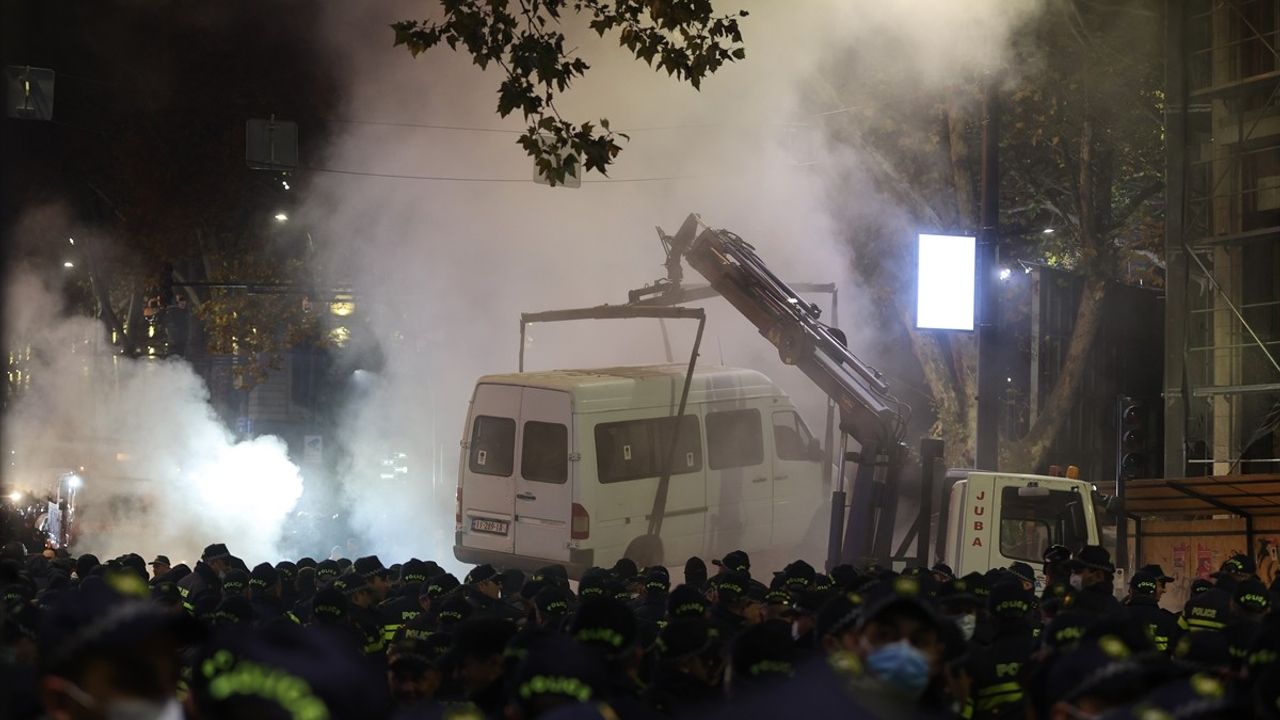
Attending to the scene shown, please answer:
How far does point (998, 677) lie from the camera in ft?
18.7

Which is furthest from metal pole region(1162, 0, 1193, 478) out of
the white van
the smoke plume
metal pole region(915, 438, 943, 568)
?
the smoke plume

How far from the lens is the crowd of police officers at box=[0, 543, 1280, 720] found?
3.05m

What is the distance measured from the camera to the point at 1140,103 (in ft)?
72.4

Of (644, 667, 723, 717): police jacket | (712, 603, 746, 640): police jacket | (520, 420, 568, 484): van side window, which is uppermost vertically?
(520, 420, 568, 484): van side window

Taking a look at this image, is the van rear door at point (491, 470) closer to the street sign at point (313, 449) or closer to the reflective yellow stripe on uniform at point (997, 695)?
the reflective yellow stripe on uniform at point (997, 695)

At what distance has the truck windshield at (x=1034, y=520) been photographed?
12375 millimetres

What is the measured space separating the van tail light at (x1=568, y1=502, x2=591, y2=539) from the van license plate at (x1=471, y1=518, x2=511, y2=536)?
944mm

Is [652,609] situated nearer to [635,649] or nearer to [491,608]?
[491,608]

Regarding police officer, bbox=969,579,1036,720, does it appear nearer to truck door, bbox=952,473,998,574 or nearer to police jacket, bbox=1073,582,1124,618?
police jacket, bbox=1073,582,1124,618

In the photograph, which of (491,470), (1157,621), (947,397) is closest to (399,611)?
(1157,621)

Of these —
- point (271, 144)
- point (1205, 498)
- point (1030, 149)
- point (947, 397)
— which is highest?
point (1030, 149)

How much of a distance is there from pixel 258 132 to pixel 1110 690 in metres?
14.9

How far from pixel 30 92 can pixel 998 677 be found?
13.6m

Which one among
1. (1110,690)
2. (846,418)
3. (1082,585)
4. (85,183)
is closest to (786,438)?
(846,418)
